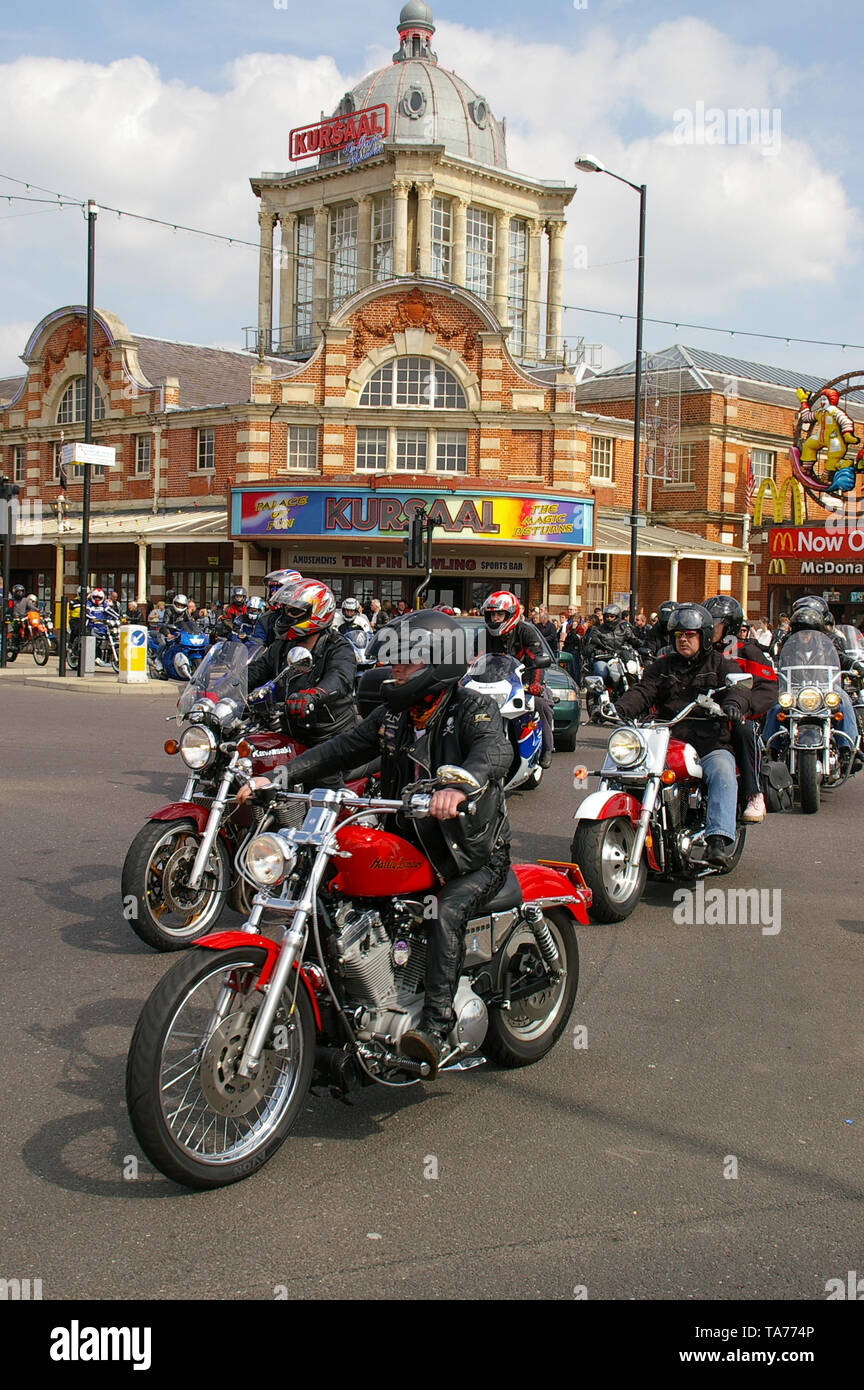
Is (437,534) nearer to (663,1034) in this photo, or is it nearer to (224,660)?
(224,660)

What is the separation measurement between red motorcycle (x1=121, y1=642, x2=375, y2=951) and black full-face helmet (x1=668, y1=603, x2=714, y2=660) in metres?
2.60

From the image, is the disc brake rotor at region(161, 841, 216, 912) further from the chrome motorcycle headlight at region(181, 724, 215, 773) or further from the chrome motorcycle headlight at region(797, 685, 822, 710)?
the chrome motorcycle headlight at region(797, 685, 822, 710)

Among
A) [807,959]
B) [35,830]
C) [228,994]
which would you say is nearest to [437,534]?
[35,830]

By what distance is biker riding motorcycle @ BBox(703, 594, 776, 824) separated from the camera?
7551 mm

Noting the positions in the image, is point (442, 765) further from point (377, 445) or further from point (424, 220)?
point (424, 220)

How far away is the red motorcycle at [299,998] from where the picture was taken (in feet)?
11.3

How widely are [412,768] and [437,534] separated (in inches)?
1047

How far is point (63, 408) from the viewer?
39.9 meters

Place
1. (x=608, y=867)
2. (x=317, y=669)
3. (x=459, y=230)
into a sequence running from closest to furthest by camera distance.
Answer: (x=317, y=669) < (x=608, y=867) < (x=459, y=230)

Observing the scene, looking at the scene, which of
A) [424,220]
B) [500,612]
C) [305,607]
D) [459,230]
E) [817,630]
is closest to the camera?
[305,607]

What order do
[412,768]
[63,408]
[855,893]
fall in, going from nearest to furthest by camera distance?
[412,768] < [855,893] < [63,408]

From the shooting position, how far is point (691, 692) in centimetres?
768

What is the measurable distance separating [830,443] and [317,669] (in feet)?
89.3

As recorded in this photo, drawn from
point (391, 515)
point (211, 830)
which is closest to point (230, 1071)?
point (211, 830)
